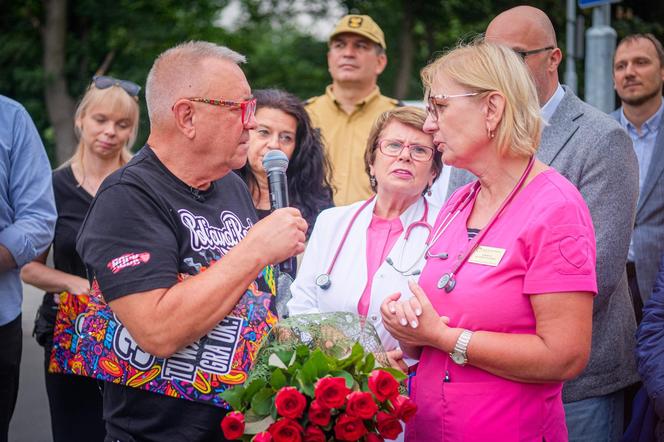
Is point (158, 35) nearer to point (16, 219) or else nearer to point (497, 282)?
Answer: point (16, 219)

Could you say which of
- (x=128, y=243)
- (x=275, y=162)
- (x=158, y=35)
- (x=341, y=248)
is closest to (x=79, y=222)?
(x=341, y=248)

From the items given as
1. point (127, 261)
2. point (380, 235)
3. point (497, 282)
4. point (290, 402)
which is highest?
point (127, 261)

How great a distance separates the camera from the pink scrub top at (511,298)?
7.38ft

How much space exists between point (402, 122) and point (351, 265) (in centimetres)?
70

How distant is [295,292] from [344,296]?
0.26m

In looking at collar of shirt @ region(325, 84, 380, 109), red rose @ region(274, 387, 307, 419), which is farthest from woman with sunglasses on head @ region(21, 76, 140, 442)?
red rose @ region(274, 387, 307, 419)

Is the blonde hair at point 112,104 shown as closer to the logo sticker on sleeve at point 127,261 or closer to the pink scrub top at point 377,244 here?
the pink scrub top at point 377,244

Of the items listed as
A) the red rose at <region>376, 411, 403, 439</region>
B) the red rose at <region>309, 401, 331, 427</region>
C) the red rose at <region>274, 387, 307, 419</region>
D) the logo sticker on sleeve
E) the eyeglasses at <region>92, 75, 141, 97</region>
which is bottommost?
the red rose at <region>376, 411, 403, 439</region>

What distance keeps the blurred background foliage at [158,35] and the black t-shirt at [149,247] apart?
14.7 metres

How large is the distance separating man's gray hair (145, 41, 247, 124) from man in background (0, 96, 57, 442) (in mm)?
1252

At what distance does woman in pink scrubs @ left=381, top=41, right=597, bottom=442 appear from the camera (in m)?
2.25

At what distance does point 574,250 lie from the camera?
2238 mm

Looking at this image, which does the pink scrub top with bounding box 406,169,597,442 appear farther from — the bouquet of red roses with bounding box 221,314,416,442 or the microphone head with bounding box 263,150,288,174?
the microphone head with bounding box 263,150,288,174

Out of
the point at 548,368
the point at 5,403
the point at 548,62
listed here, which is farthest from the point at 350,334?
the point at 5,403
